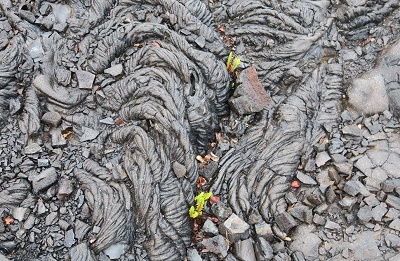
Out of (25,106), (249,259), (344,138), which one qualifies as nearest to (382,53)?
(344,138)

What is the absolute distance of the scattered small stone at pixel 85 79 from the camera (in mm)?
5418

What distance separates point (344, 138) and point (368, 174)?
568 mm

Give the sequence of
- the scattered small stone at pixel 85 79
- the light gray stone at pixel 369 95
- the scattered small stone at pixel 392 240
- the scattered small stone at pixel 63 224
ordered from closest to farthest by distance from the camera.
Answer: the scattered small stone at pixel 392 240 < the scattered small stone at pixel 63 224 < the scattered small stone at pixel 85 79 < the light gray stone at pixel 369 95

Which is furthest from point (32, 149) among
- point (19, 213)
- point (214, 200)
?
point (214, 200)

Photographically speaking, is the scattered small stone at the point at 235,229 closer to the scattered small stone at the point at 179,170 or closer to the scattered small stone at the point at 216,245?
the scattered small stone at the point at 216,245

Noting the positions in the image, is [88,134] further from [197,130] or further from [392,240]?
[392,240]

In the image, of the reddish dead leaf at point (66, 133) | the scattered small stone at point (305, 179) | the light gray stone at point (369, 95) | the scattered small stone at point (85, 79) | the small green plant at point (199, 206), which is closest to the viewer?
the small green plant at point (199, 206)

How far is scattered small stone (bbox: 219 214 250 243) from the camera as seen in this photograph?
4.85 metres

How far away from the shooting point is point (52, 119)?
5.20 metres

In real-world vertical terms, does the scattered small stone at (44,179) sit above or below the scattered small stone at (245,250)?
above

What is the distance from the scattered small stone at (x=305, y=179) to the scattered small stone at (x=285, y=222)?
49cm

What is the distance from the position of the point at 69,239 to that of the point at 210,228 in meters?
1.62

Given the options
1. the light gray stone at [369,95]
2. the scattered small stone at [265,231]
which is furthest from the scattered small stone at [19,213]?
the light gray stone at [369,95]

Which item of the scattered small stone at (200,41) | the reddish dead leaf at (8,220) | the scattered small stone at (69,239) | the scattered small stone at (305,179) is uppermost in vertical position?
the scattered small stone at (200,41)
